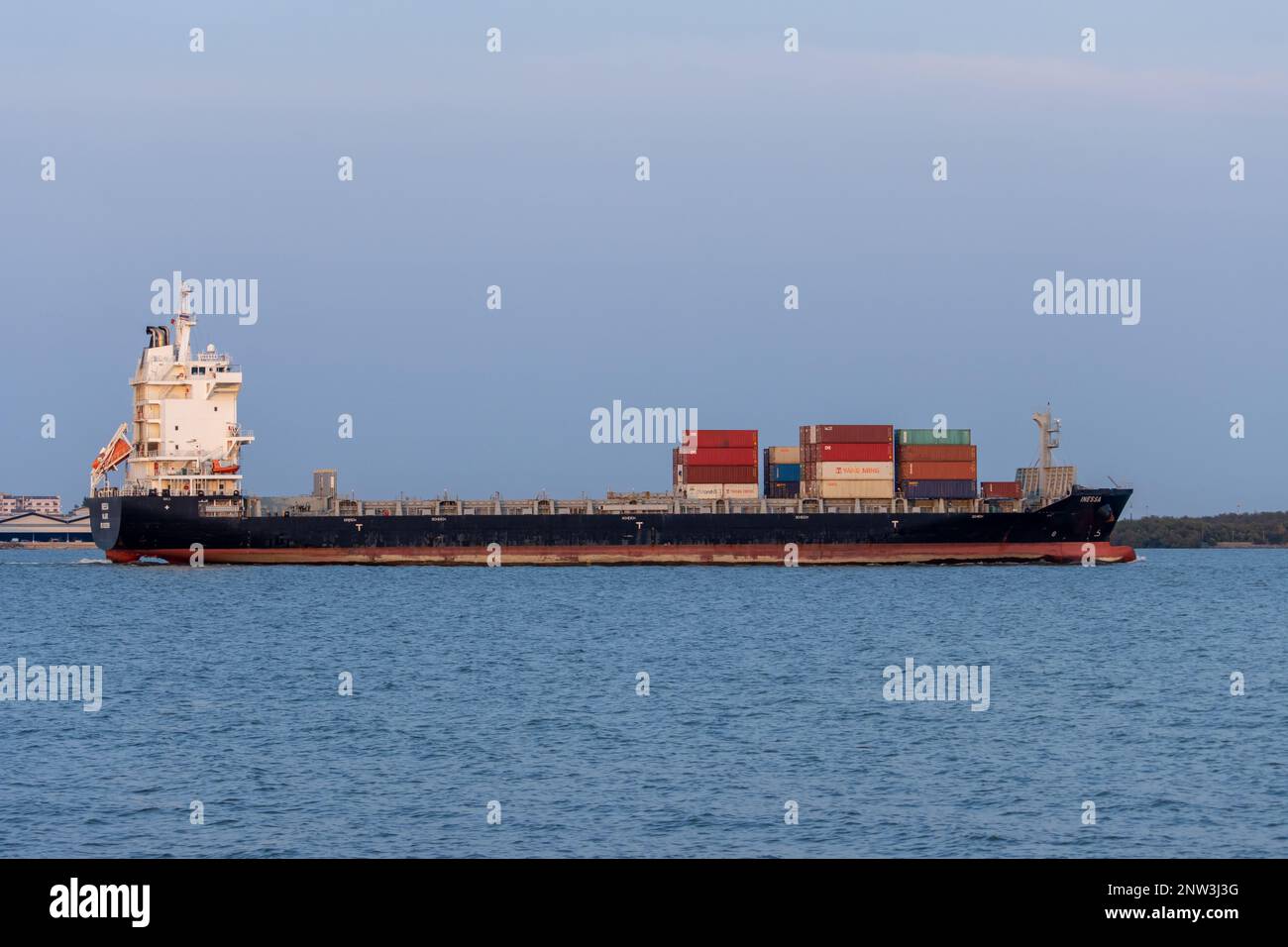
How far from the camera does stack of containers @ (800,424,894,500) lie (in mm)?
82312

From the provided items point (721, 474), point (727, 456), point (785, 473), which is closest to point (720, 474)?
point (721, 474)

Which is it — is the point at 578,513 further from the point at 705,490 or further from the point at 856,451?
the point at 856,451

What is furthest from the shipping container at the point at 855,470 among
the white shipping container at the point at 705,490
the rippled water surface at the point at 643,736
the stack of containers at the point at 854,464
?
the rippled water surface at the point at 643,736

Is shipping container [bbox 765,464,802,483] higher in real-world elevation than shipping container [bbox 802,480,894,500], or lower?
higher

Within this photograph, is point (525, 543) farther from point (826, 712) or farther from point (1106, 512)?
point (826, 712)

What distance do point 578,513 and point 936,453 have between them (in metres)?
21.2

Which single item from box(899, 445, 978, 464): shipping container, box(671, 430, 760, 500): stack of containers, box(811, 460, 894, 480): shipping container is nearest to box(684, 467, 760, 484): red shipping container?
box(671, 430, 760, 500): stack of containers

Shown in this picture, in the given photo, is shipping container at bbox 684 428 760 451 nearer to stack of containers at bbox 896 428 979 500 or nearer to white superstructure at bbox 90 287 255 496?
stack of containers at bbox 896 428 979 500

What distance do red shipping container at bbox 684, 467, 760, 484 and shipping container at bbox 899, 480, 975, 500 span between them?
9183mm

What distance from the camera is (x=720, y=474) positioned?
85.6m
